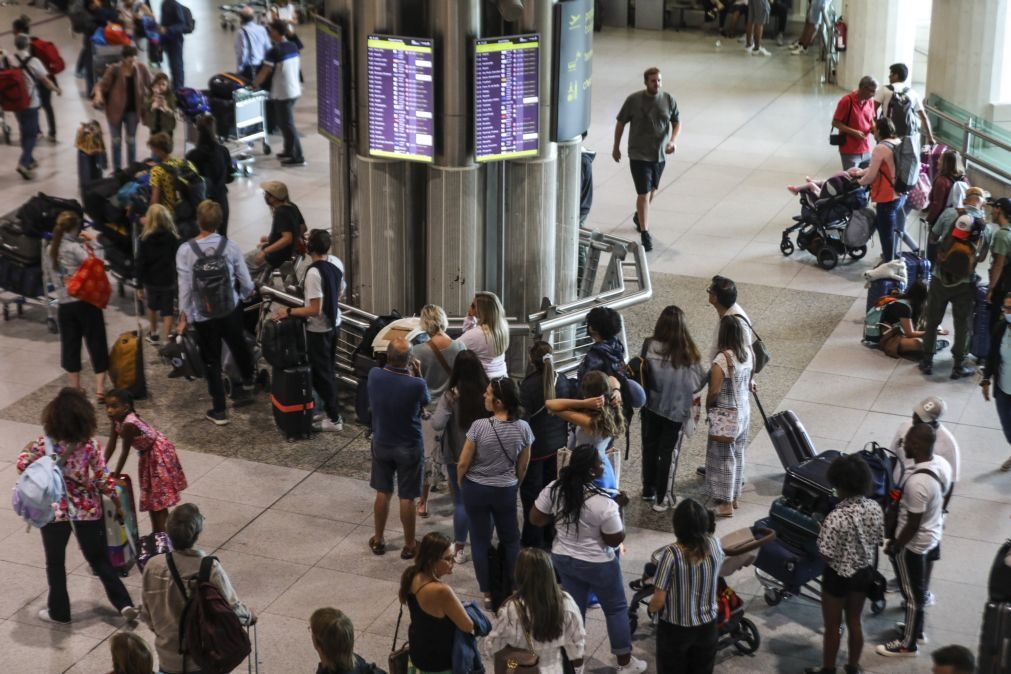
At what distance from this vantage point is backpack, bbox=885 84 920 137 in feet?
46.7

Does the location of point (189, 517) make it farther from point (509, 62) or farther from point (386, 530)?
point (509, 62)

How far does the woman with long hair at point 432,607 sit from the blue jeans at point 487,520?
4.72 ft

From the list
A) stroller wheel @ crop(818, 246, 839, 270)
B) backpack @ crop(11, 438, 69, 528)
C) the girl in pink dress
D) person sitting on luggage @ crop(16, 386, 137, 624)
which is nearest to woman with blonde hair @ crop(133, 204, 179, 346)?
the girl in pink dress

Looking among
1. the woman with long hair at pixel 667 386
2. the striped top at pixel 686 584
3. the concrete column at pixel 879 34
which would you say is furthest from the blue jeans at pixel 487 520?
the concrete column at pixel 879 34

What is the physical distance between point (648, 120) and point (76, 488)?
8356 mm

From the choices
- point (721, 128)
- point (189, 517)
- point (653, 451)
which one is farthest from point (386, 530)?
point (721, 128)

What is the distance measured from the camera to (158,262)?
39.2 ft

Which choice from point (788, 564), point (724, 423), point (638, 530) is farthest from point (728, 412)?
point (788, 564)

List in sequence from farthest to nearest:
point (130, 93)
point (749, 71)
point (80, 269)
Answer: point (749, 71) < point (130, 93) < point (80, 269)

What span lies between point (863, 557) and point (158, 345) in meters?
7.25

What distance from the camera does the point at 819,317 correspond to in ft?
43.2

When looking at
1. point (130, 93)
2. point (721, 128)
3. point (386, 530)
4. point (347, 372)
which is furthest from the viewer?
point (721, 128)

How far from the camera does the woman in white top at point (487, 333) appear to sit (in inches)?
365

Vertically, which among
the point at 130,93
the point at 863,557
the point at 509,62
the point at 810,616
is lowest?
the point at 810,616
